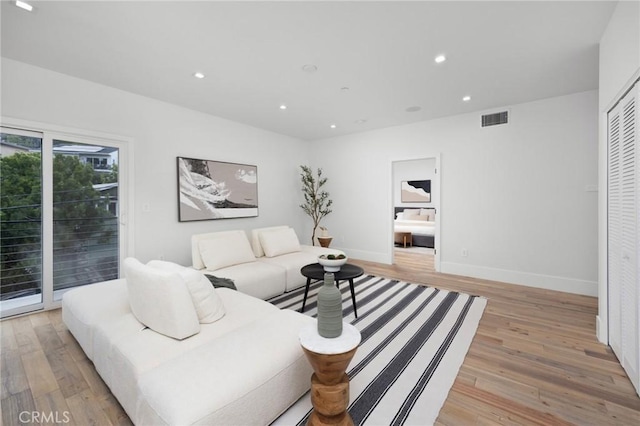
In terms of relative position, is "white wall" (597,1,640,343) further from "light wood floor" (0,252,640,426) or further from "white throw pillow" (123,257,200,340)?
"white throw pillow" (123,257,200,340)

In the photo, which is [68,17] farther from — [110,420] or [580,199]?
[580,199]

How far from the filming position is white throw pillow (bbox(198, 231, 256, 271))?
326 cm

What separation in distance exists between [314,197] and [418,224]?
329 centimetres

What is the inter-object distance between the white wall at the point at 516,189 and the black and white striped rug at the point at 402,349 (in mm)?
1214

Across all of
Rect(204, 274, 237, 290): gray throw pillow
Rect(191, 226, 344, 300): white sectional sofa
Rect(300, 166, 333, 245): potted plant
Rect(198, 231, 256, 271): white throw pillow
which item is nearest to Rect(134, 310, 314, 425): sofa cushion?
Rect(204, 274, 237, 290): gray throw pillow

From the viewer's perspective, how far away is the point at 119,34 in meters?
2.21

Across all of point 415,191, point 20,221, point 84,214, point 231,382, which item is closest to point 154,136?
point 84,214

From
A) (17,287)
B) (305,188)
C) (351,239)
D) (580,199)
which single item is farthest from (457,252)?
(17,287)

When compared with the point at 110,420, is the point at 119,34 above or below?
above

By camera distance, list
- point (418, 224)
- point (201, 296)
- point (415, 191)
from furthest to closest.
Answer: point (415, 191)
point (418, 224)
point (201, 296)

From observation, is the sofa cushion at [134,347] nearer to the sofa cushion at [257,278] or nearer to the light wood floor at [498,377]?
the light wood floor at [498,377]

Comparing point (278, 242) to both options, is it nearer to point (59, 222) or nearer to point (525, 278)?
point (59, 222)

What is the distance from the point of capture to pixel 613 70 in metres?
2.03

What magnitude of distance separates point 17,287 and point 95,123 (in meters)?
1.95
